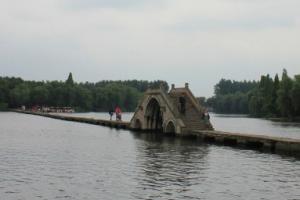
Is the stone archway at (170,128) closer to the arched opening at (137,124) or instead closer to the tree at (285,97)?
the arched opening at (137,124)

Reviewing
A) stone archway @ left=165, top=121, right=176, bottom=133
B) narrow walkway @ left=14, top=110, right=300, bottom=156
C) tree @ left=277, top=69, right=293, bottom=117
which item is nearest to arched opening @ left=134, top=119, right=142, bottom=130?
stone archway @ left=165, top=121, right=176, bottom=133

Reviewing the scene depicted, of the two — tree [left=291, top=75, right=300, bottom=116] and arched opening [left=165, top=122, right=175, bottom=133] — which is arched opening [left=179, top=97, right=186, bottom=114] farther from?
tree [left=291, top=75, right=300, bottom=116]

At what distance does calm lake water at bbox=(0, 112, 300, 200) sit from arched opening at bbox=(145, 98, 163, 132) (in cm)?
2659

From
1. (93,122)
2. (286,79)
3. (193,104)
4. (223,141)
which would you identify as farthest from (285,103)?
(223,141)

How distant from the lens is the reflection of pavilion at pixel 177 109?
69875 mm

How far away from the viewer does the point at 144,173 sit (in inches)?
1410

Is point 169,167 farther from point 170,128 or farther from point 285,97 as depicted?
point 285,97

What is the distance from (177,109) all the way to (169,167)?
107 feet

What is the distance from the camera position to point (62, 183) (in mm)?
31453

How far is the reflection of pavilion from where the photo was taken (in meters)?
69.9

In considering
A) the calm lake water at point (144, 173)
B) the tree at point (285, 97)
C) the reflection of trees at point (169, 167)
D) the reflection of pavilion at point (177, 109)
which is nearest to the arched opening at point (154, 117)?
the reflection of pavilion at point (177, 109)

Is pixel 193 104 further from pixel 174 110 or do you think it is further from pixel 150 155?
pixel 150 155

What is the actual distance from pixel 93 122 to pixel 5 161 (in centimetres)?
7241

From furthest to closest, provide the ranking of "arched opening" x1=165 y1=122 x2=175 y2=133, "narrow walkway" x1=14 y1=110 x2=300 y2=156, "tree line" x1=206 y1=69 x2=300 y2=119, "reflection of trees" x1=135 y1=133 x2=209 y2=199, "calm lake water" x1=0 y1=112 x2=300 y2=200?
1. "tree line" x1=206 y1=69 x2=300 y2=119
2. "arched opening" x1=165 y1=122 x2=175 y2=133
3. "narrow walkway" x1=14 y1=110 x2=300 y2=156
4. "reflection of trees" x1=135 y1=133 x2=209 y2=199
5. "calm lake water" x1=0 y1=112 x2=300 y2=200
